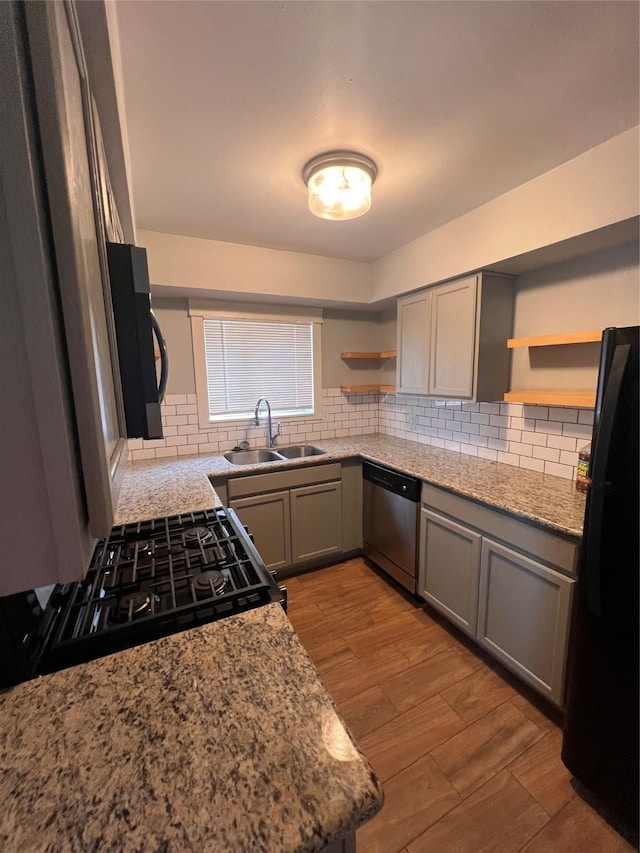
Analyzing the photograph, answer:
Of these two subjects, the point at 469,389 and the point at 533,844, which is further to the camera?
the point at 469,389

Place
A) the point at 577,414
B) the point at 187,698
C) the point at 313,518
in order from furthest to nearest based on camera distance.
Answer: the point at 313,518, the point at 577,414, the point at 187,698

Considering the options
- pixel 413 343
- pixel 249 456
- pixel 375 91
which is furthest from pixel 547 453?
pixel 249 456

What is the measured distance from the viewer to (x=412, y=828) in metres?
1.23

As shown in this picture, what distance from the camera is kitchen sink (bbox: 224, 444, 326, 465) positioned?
Result: 2.90 meters

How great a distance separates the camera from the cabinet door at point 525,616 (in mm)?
1526

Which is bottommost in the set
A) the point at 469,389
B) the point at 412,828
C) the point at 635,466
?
the point at 412,828

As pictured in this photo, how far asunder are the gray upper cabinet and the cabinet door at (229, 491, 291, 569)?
54.2 inches

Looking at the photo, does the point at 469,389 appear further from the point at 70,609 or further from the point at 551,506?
Result: the point at 70,609

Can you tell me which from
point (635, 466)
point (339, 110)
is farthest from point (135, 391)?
point (635, 466)

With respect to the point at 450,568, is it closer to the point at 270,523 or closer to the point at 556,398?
the point at 556,398

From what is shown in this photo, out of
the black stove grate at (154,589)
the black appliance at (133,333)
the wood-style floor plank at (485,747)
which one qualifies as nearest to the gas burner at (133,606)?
the black stove grate at (154,589)

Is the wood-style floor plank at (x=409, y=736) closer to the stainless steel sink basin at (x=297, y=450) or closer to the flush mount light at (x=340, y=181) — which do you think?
the stainless steel sink basin at (x=297, y=450)

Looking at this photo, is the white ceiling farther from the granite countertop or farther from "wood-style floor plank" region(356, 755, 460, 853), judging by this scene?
"wood-style floor plank" region(356, 755, 460, 853)

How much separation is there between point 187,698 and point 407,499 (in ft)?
6.12
